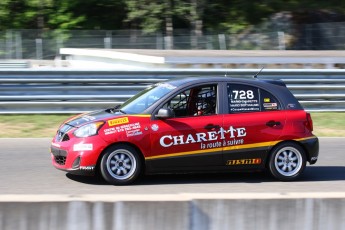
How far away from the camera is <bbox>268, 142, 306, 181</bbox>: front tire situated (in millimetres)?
8742

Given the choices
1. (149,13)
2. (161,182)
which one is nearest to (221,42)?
(149,13)

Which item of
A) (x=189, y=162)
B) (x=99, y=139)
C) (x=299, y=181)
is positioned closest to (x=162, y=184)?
(x=189, y=162)

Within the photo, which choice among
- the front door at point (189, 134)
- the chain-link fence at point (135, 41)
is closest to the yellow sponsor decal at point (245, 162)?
the front door at point (189, 134)

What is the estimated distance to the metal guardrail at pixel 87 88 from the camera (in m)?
14.4

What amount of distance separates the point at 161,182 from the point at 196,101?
125 centimetres

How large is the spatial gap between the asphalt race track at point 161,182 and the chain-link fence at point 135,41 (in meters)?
21.4

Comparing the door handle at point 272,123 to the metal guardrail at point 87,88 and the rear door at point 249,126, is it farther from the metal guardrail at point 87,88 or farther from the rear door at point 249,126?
the metal guardrail at point 87,88

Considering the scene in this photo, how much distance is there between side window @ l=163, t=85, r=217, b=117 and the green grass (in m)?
4.93

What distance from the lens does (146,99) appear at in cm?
876

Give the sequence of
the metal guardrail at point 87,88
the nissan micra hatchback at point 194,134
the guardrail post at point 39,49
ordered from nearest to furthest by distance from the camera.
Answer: the nissan micra hatchback at point 194,134, the metal guardrail at point 87,88, the guardrail post at point 39,49

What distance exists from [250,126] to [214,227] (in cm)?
391

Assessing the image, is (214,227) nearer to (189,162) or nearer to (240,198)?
(240,198)

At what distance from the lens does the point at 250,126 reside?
8586 millimetres

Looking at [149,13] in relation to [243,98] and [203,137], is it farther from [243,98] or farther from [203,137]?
[203,137]
